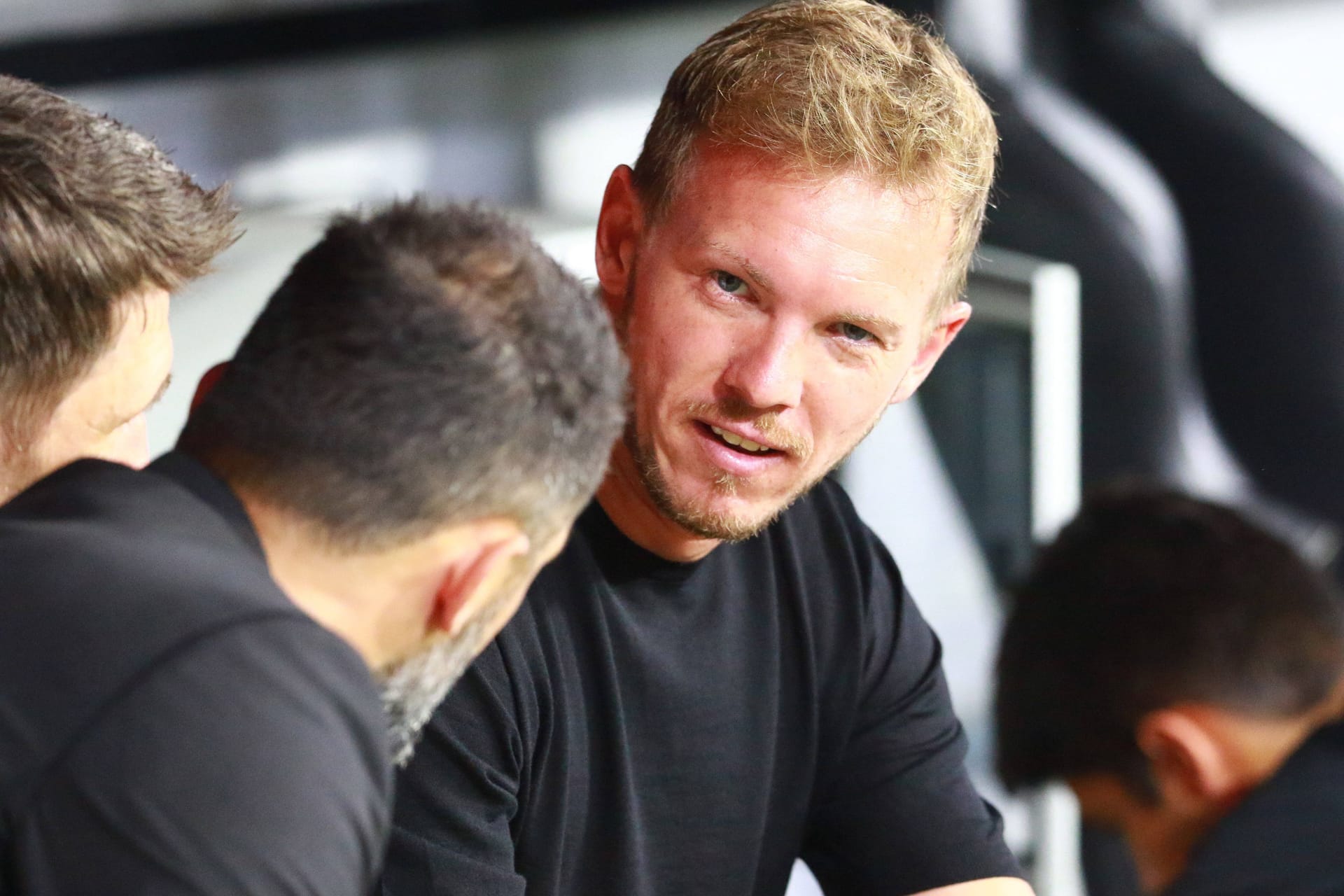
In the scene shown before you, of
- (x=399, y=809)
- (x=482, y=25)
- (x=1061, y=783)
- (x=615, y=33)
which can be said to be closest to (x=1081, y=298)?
(x=615, y=33)

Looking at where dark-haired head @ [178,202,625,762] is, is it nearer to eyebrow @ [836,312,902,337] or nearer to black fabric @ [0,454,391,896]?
black fabric @ [0,454,391,896]

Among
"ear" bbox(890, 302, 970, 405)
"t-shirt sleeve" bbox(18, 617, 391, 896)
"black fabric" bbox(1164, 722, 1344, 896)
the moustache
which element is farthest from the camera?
"ear" bbox(890, 302, 970, 405)

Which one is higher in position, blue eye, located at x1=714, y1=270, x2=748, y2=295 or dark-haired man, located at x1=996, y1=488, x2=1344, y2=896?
blue eye, located at x1=714, y1=270, x2=748, y2=295

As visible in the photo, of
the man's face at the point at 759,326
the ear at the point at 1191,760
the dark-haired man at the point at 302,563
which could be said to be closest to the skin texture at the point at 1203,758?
the ear at the point at 1191,760

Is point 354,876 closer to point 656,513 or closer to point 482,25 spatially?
point 656,513

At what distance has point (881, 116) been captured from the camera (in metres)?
1.02

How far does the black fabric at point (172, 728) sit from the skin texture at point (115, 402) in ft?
1.07

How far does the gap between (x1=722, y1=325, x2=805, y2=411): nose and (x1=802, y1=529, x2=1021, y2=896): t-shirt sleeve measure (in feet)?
0.79

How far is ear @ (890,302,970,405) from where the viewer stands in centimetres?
112

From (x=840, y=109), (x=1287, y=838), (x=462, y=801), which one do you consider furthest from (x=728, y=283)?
(x=1287, y=838)

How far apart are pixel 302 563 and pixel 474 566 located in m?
0.08

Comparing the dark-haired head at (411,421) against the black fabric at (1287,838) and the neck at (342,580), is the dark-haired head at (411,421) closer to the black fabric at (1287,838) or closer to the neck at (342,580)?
the neck at (342,580)

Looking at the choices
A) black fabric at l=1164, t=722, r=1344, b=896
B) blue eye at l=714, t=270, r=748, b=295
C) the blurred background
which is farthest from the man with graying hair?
the blurred background

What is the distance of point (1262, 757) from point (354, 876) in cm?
66
